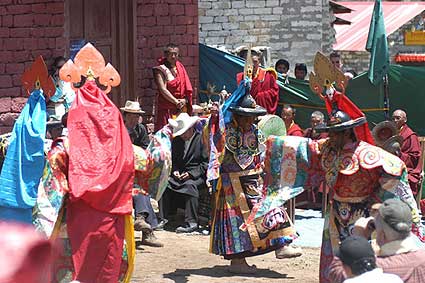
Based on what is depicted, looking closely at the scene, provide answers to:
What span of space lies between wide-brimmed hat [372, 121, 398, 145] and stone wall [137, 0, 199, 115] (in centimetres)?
344

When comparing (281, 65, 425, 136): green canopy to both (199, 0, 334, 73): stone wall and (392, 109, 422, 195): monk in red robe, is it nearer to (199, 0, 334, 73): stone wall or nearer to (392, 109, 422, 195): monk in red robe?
(392, 109, 422, 195): monk in red robe

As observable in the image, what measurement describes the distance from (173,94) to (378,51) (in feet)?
9.48

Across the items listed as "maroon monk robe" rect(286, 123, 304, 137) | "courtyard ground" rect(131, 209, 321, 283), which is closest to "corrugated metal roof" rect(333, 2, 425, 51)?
"maroon monk robe" rect(286, 123, 304, 137)

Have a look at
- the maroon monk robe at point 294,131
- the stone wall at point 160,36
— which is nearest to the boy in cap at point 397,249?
the maroon monk robe at point 294,131

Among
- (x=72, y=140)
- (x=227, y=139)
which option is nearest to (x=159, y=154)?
(x=72, y=140)

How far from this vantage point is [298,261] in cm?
1063

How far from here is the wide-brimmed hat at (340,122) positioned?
25.8ft

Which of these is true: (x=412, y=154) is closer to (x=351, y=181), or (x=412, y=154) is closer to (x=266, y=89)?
(x=266, y=89)

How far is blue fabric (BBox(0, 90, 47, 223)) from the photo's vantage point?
741 cm

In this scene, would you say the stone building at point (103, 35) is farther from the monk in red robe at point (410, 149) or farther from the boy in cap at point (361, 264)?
the boy in cap at point (361, 264)

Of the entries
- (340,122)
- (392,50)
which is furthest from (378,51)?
(392,50)

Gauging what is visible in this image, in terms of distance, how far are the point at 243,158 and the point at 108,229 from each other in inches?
99.2

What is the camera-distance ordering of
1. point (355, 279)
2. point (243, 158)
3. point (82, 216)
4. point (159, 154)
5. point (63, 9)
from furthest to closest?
point (63, 9) < point (243, 158) < point (159, 154) < point (82, 216) < point (355, 279)

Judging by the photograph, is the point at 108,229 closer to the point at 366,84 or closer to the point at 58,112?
the point at 58,112
